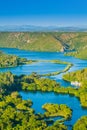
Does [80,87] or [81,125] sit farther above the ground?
[80,87]

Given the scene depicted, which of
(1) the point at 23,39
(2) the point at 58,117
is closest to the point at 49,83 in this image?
(2) the point at 58,117

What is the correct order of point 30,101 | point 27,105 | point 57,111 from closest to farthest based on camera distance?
1. point 57,111
2. point 27,105
3. point 30,101

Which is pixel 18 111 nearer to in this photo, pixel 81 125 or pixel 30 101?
pixel 30 101

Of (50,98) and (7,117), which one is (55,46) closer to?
(50,98)

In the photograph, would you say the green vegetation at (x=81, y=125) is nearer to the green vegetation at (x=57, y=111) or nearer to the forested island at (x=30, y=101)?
the forested island at (x=30, y=101)

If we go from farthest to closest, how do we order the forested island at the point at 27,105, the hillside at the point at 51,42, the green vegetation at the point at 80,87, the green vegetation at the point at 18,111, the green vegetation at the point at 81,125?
the hillside at the point at 51,42, the green vegetation at the point at 80,87, the forested island at the point at 27,105, the green vegetation at the point at 18,111, the green vegetation at the point at 81,125

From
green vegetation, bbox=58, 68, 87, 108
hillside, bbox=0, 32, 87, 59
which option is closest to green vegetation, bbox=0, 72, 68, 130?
green vegetation, bbox=58, 68, 87, 108

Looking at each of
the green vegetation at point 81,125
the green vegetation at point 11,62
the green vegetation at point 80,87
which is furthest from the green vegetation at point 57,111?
the green vegetation at point 11,62

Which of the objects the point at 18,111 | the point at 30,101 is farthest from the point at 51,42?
the point at 18,111

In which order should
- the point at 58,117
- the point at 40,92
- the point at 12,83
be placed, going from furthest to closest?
the point at 12,83 < the point at 40,92 < the point at 58,117
